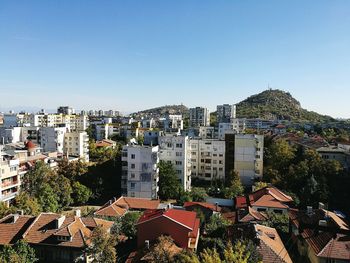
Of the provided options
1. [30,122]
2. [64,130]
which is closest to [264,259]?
[64,130]

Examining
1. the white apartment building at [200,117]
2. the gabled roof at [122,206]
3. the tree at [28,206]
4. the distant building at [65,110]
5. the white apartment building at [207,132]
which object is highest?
the distant building at [65,110]

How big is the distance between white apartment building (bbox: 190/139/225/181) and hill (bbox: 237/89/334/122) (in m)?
86.1

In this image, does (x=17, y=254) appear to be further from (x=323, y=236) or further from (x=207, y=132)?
(x=207, y=132)

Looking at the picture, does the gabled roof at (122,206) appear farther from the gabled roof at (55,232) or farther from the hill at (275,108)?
the hill at (275,108)

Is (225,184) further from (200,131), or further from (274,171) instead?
(200,131)

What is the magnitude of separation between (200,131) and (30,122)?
147 ft

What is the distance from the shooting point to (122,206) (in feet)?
98.0

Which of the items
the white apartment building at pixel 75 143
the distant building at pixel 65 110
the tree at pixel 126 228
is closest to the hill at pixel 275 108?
the distant building at pixel 65 110

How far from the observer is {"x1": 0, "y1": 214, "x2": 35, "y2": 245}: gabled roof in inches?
790

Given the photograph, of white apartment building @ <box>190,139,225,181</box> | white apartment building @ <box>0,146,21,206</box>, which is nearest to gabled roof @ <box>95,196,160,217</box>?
white apartment building @ <box>0,146,21,206</box>

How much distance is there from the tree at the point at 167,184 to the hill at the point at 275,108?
9673cm

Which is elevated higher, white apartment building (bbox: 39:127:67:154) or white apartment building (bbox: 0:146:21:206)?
white apartment building (bbox: 39:127:67:154)

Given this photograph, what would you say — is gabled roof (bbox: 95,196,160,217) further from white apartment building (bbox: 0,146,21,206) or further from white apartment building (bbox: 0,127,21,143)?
white apartment building (bbox: 0,127,21,143)

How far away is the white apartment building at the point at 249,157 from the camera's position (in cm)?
4488
